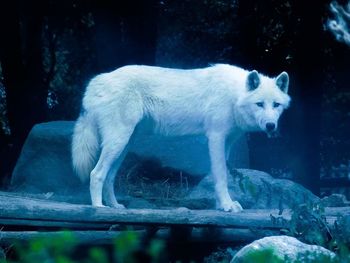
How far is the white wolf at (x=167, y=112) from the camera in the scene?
796 centimetres

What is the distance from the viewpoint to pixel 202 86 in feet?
27.5

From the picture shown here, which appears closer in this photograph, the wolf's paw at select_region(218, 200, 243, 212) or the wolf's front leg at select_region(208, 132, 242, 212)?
the wolf's paw at select_region(218, 200, 243, 212)

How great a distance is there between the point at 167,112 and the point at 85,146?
0.99m

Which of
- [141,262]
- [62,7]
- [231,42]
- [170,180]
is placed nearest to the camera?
[141,262]

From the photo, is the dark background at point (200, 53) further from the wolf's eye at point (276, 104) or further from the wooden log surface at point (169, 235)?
→ the wooden log surface at point (169, 235)

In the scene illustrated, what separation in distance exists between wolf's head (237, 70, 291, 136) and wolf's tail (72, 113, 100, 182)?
1603 millimetres

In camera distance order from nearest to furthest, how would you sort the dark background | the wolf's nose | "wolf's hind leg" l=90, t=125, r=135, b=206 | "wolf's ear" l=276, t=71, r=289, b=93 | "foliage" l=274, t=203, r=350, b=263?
"foliage" l=274, t=203, r=350, b=263, the wolf's nose, "wolf's hind leg" l=90, t=125, r=135, b=206, "wolf's ear" l=276, t=71, r=289, b=93, the dark background

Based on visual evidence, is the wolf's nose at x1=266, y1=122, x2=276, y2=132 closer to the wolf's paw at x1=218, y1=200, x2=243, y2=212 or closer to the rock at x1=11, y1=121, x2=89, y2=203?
the wolf's paw at x1=218, y1=200, x2=243, y2=212

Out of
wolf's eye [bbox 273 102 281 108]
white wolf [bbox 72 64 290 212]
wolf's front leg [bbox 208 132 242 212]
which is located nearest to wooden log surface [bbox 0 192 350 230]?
white wolf [bbox 72 64 290 212]

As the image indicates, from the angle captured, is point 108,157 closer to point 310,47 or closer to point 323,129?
point 310,47

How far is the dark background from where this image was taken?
41.5 ft

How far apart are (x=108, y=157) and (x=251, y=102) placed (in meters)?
1.64

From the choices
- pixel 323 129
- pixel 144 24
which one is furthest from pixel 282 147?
pixel 144 24

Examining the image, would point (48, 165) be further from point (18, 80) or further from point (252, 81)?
point (18, 80)
